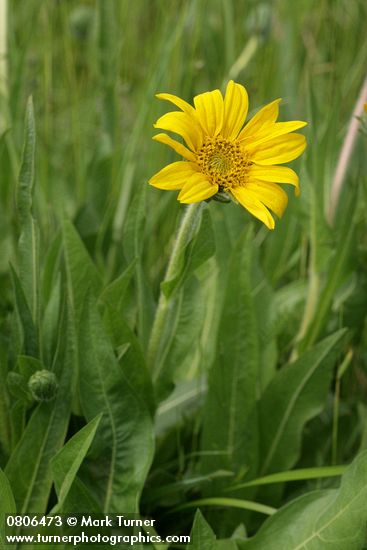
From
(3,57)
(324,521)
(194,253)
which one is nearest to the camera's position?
(324,521)

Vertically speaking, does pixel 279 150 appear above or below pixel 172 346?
above

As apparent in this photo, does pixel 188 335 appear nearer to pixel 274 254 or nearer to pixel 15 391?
pixel 15 391

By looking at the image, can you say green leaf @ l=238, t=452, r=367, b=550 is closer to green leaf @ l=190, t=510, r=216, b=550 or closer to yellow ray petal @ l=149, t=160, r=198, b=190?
green leaf @ l=190, t=510, r=216, b=550

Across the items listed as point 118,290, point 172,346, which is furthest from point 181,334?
→ point 118,290

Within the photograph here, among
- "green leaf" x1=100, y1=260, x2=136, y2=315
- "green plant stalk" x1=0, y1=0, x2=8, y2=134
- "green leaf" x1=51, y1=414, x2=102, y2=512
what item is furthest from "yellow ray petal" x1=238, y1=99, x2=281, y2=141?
"green plant stalk" x1=0, y1=0, x2=8, y2=134

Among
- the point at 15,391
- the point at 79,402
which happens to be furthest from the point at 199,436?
the point at 15,391

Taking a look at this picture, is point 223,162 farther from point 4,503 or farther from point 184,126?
point 4,503

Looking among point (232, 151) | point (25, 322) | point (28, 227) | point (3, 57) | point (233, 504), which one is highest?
point (3, 57)
